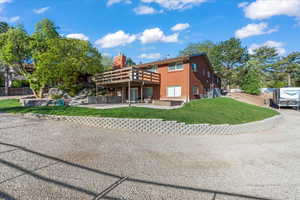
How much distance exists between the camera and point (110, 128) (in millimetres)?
6902

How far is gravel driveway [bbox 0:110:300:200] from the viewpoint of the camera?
2531mm

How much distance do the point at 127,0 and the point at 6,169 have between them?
15794mm

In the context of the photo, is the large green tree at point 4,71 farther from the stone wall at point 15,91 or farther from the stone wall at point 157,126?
A: the stone wall at point 157,126

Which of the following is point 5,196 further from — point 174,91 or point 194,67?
point 194,67

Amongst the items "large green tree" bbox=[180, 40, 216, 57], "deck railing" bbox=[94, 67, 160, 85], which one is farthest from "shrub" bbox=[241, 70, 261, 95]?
"large green tree" bbox=[180, 40, 216, 57]

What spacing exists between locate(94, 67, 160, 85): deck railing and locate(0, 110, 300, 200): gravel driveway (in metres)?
8.52

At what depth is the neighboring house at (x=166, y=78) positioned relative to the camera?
1476 centimetres

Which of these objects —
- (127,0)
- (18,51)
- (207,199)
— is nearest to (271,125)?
(207,199)

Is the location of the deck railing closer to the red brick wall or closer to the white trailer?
the red brick wall

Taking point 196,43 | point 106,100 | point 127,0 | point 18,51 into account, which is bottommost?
point 106,100

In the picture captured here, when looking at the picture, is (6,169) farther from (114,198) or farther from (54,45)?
(54,45)

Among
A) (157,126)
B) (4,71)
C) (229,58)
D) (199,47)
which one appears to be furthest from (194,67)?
(4,71)

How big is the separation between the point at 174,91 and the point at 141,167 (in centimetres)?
1330

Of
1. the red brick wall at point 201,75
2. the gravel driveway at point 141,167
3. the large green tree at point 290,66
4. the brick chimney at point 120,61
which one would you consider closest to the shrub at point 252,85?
the red brick wall at point 201,75
